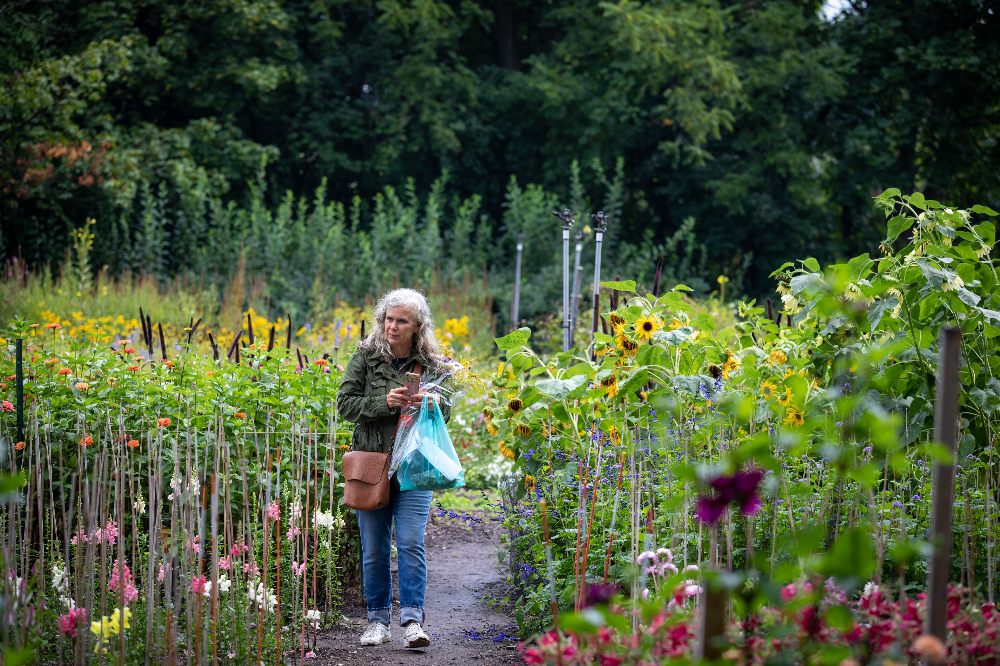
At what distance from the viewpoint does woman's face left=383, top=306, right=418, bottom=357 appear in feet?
12.9

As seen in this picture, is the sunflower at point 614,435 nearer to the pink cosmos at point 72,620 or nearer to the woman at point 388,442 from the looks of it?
the woman at point 388,442

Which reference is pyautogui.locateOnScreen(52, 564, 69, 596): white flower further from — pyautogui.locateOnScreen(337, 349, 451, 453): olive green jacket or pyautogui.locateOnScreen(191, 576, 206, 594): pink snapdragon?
pyautogui.locateOnScreen(337, 349, 451, 453): olive green jacket

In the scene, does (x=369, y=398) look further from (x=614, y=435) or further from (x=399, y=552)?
(x=614, y=435)

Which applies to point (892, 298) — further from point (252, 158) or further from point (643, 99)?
point (643, 99)

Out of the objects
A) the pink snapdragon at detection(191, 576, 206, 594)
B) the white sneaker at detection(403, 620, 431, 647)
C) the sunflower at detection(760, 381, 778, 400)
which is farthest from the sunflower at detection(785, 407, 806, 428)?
the pink snapdragon at detection(191, 576, 206, 594)

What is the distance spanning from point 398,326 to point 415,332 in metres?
0.10

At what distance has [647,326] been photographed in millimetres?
3672

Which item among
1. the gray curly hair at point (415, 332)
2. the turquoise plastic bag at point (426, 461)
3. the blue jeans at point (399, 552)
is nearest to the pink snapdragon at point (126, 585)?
the blue jeans at point (399, 552)

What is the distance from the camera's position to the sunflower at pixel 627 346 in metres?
3.66

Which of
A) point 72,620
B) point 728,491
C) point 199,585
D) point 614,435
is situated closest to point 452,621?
point 614,435

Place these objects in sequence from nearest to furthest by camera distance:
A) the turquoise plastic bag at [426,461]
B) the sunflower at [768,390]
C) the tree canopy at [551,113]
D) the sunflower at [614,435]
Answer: the sunflower at [768,390] → the sunflower at [614,435] → the turquoise plastic bag at [426,461] → the tree canopy at [551,113]

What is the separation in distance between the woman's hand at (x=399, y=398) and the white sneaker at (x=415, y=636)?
0.88 meters

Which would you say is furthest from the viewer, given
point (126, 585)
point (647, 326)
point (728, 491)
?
point (647, 326)

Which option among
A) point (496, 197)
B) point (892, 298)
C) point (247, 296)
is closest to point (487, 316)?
point (247, 296)
